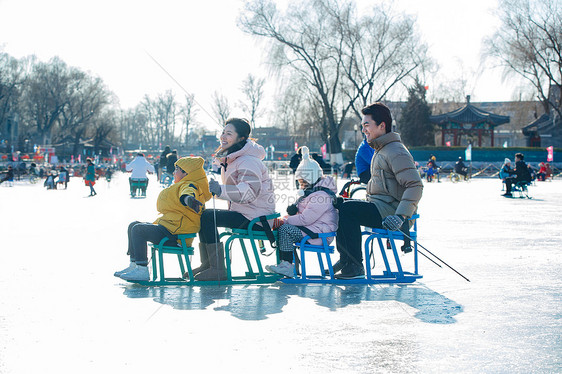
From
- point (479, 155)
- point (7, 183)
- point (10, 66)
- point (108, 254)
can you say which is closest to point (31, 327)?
point (108, 254)

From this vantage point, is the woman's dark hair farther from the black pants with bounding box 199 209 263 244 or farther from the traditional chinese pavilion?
the traditional chinese pavilion

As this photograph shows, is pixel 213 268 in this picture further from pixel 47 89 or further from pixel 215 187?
pixel 47 89

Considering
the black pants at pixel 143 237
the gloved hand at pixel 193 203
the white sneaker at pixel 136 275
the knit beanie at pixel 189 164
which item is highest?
the knit beanie at pixel 189 164

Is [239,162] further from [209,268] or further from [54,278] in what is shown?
[54,278]

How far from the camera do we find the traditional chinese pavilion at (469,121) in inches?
2196

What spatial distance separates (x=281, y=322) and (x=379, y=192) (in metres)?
1.98

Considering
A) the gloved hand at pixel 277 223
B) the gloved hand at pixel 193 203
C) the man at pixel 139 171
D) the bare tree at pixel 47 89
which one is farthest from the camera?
the bare tree at pixel 47 89

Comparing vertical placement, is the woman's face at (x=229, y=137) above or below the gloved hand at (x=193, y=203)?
above

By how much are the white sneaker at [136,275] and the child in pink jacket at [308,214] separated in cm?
106

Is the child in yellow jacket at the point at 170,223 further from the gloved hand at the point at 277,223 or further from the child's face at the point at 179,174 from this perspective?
the gloved hand at the point at 277,223

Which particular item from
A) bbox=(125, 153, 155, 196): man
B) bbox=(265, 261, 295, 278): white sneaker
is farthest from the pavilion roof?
bbox=(265, 261, 295, 278): white sneaker

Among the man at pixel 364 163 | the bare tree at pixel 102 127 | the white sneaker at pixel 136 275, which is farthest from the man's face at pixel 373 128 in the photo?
the bare tree at pixel 102 127

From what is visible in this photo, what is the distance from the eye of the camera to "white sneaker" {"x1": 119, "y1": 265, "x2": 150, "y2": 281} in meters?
5.36

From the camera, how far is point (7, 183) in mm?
33156
